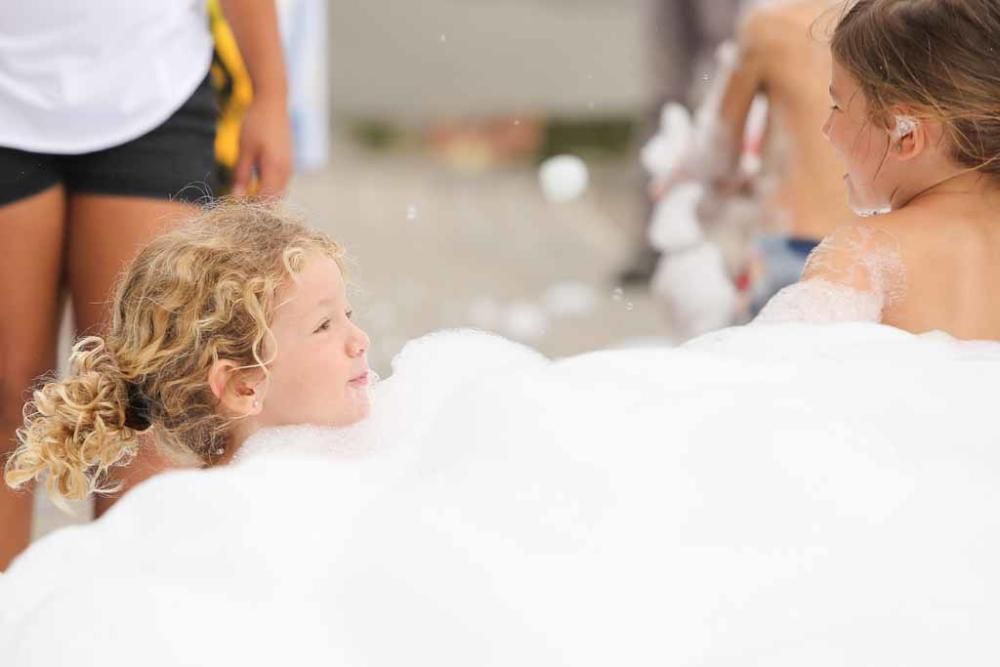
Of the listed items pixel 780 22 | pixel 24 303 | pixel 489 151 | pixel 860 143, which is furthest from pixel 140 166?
pixel 489 151

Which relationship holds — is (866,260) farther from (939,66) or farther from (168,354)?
(168,354)

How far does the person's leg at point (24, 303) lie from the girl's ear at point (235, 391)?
41cm

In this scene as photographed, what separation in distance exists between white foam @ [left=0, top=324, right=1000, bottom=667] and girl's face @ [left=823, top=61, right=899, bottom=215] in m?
0.30

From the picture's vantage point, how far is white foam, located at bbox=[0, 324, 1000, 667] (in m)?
1.17

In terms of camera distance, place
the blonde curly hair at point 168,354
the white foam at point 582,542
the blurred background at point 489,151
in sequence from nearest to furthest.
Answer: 1. the white foam at point 582,542
2. the blonde curly hair at point 168,354
3. the blurred background at point 489,151

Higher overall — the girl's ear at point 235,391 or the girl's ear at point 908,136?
the girl's ear at point 908,136

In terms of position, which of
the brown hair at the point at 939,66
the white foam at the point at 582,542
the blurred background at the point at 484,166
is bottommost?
the blurred background at the point at 484,166

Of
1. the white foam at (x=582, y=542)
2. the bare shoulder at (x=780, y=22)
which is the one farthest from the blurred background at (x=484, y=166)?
the bare shoulder at (x=780, y=22)

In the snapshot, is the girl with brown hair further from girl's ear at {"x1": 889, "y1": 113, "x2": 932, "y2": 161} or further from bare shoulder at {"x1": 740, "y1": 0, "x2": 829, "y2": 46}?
bare shoulder at {"x1": 740, "y1": 0, "x2": 829, "y2": 46}

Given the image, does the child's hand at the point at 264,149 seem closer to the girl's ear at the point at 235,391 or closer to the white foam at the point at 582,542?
the girl's ear at the point at 235,391

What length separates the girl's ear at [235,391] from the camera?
1446mm

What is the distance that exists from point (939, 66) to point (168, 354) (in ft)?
2.62

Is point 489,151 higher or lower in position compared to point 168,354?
lower

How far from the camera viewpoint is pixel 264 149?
2010 millimetres
